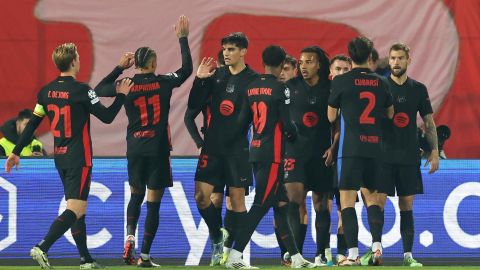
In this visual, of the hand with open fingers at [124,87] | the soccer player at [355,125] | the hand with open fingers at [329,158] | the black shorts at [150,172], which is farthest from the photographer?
the hand with open fingers at [329,158]

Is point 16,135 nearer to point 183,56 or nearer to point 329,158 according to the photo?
point 183,56

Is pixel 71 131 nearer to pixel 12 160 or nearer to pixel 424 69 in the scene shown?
pixel 12 160

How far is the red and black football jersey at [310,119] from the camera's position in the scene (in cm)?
1362

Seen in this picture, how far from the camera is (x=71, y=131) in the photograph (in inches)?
477

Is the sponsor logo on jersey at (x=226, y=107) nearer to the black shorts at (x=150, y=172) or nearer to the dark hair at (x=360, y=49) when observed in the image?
the black shorts at (x=150, y=172)

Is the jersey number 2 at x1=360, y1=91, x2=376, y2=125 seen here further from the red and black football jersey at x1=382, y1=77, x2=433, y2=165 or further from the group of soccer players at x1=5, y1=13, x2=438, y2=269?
the red and black football jersey at x1=382, y1=77, x2=433, y2=165

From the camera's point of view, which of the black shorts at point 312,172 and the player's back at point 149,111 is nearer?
the player's back at point 149,111

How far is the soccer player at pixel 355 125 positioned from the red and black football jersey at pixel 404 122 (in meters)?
0.85

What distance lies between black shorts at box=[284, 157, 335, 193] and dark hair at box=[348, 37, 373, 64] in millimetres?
1446

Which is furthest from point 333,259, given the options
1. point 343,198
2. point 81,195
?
point 81,195

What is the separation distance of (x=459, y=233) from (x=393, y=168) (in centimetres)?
240

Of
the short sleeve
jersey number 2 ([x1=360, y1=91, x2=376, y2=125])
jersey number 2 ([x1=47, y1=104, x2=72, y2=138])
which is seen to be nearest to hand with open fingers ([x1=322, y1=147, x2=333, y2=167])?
jersey number 2 ([x1=360, y1=91, x2=376, y2=125])

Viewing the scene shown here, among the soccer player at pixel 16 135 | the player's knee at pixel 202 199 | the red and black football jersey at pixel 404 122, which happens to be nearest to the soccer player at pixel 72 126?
the player's knee at pixel 202 199

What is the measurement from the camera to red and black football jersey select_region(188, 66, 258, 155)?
1261cm
